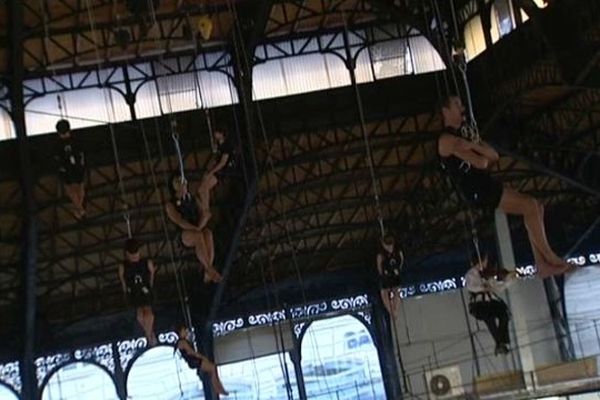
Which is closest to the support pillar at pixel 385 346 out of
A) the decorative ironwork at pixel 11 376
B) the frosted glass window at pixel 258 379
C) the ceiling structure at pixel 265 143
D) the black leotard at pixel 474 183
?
the frosted glass window at pixel 258 379

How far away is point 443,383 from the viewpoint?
18.4 meters

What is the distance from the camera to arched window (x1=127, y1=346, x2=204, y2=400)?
934 inches

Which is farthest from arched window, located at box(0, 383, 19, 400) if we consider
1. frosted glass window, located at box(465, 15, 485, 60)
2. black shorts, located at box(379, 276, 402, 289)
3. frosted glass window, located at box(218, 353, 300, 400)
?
black shorts, located at box(379, 276, 402, 289)

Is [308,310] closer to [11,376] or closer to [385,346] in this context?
[385,346]

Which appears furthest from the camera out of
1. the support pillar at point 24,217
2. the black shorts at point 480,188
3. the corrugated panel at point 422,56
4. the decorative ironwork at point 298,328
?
the decorative ironwork at point 298,328

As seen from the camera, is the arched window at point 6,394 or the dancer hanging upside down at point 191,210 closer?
the dancer hanging upside down at point 191,210

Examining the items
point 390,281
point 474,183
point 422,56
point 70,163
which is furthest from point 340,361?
point 474,183

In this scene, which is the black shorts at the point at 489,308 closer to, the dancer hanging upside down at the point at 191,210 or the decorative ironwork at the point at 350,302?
the dancer hanging upside down at the point at 191,210

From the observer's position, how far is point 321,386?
24.6 metres

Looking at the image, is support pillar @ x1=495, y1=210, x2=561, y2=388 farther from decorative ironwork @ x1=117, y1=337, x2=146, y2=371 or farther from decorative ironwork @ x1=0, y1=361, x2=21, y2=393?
decorative ironwork @ x1=0, y1=361, x2=21, y2=393

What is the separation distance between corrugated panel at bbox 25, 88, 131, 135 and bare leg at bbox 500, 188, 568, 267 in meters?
11.2

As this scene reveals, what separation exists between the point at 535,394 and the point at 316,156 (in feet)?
31.6

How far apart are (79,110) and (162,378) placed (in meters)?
7.42

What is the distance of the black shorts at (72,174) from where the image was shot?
1128cm
